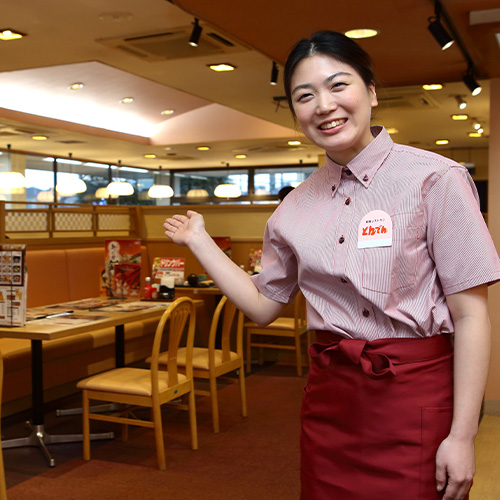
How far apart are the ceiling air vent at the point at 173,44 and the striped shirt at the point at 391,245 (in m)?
3.49

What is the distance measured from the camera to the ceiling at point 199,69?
3.45 m

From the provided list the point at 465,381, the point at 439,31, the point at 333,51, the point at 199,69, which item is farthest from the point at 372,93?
the point at 199,69

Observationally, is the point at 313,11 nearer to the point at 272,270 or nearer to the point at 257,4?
the point at 257,4

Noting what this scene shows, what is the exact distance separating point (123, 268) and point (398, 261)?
12.8 ft

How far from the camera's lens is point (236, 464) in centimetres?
363

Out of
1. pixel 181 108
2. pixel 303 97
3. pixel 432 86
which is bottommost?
pixel 303 97

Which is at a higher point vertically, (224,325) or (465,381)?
(465,381)

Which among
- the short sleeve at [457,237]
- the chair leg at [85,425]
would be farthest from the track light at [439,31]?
the chair leg at [85,425]

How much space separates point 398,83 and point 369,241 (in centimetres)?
444

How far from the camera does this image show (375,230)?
119 centimetres

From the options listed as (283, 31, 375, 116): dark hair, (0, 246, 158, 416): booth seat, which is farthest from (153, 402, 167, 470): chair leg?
(283, 31, 375, 116): dark hair

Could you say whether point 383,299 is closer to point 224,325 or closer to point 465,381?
point 465,381

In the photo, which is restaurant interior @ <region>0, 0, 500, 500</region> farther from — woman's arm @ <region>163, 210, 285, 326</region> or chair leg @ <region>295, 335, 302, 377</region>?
woman's arm @ <region>163, 210, 285, 326</region>

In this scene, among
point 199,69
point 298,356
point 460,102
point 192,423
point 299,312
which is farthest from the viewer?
point 460,102
